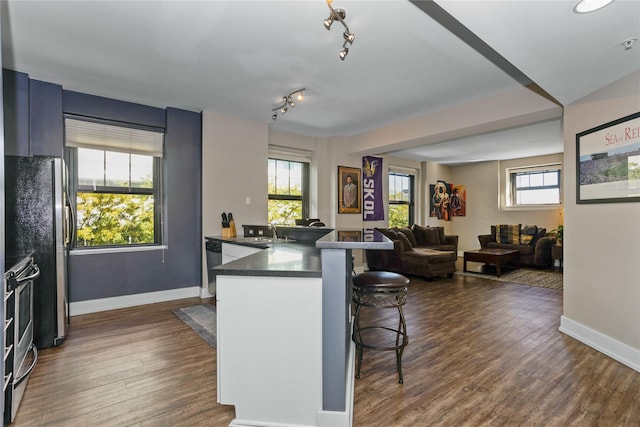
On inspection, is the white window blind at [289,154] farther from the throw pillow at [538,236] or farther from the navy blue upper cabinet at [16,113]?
the throw pillow at [538,236]

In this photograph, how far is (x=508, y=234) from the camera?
7.41 m

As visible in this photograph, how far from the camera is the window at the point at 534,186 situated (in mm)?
7441

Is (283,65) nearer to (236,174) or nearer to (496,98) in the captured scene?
(236,174)

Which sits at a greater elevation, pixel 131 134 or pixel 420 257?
pixel 131 134

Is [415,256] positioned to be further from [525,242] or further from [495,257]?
[525,242]

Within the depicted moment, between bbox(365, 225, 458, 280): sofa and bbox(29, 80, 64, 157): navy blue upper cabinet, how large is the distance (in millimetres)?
4217

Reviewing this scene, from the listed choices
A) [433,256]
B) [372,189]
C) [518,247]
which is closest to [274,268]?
[433,256]

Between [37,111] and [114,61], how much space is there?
1179 millimetres

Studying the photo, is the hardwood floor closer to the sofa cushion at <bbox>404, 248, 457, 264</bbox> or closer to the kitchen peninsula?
the kitchen peninsula

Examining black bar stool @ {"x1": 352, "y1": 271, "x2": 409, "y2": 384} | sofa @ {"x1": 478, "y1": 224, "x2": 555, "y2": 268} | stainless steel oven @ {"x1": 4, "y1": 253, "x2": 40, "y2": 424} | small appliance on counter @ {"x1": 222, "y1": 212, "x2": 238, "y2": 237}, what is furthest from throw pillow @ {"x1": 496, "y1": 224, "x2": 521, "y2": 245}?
stainless steel oven @ {"x1": 4, "y1": 253, "x2": 40, "y2": 424}

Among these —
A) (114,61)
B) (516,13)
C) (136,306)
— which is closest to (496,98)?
(516,13)

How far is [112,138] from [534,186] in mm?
8470

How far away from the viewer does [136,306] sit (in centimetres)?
401

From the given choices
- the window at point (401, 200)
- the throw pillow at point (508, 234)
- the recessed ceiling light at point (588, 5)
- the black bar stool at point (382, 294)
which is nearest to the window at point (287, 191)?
the window at point (401, 200)
